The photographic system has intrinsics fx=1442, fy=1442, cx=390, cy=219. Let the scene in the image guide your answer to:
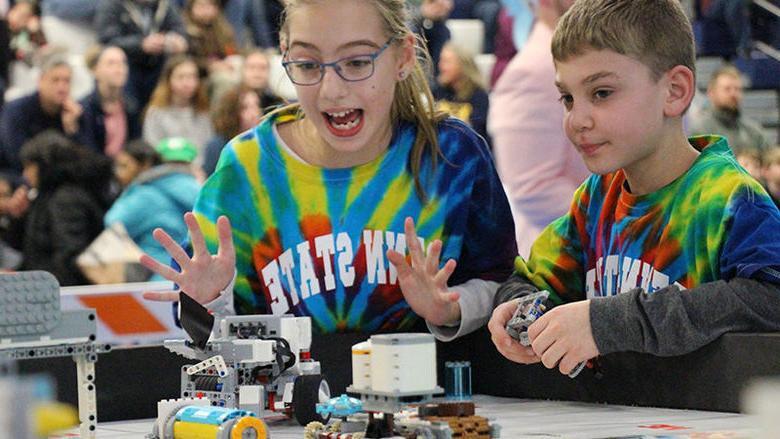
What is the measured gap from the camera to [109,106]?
876 cm

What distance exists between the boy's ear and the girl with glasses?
21.1 inches

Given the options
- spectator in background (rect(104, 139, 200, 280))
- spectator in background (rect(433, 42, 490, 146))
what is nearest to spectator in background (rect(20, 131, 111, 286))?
spectator in background (rect(104, 139, 200, 280))

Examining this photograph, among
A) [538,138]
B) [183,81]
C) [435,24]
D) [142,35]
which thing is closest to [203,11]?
[142,35]

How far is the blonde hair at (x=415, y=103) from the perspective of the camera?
10.5 ft

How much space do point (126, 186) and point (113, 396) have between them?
18.1ft

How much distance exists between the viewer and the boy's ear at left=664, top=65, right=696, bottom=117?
287 cm

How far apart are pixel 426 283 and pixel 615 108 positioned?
1.76 feet

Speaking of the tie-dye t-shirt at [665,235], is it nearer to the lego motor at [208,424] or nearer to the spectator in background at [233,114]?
the lego motor at [208,424]

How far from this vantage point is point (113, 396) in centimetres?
284

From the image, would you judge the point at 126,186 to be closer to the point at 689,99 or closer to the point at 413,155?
the point at 413,155

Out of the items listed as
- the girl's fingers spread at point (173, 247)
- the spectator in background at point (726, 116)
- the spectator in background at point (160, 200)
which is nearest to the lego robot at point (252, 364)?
the girl's fingers spread at point (173, 247)

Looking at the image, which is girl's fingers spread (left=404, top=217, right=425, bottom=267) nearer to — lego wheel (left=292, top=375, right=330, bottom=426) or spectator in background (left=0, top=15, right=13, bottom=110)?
lego wheel (left=292, top=375, right=330, bottom=426)

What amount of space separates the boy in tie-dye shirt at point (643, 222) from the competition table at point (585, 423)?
0.33ft

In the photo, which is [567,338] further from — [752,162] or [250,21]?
[250,21]
